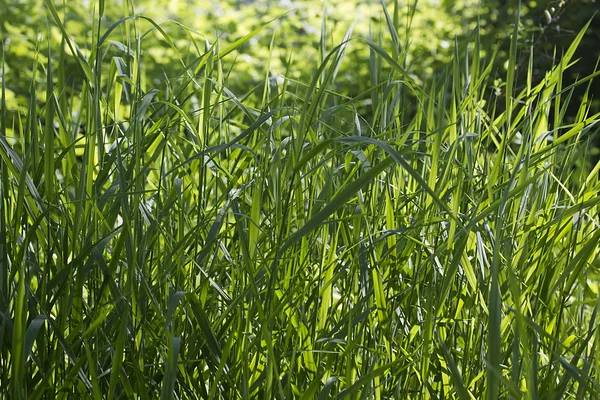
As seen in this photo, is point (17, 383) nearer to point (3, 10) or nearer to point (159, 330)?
point (159, 330)

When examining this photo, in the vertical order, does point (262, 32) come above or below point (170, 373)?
below

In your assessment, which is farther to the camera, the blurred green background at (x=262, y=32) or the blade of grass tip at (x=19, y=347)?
the blurred green background at (x=262, y=32)

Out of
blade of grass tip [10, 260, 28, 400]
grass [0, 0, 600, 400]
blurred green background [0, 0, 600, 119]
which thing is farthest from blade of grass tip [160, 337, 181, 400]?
blurred green background [0, 0, 600, 119]

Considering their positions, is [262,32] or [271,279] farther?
[262,32]

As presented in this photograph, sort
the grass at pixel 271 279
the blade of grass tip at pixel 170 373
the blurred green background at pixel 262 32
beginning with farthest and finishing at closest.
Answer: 1. the blurred green background at pixel 262 32
2. the grass at pixel 271 279
3. the blade of grass tip at pixel 170 373

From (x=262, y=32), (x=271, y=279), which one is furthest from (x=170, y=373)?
(x=262, y=32)

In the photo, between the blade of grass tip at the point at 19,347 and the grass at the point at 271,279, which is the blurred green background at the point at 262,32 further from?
the blade of grass tip at the point at 19,347

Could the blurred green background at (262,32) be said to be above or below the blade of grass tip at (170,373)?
below

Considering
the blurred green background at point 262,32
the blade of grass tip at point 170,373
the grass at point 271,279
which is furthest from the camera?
the blurred green background at point 262,32


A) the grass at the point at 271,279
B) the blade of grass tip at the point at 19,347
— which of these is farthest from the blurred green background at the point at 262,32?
the blade of grass tip at the point at 19,347

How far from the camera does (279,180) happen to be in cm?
98

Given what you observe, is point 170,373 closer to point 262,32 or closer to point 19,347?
point 19,347

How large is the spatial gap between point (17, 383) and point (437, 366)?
58 cm

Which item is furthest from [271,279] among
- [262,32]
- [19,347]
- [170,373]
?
[262,32]
